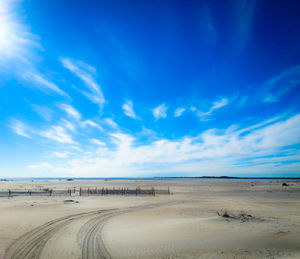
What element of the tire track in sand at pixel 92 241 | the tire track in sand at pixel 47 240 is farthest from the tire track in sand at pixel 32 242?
the tire track in sand at pixel 92 241

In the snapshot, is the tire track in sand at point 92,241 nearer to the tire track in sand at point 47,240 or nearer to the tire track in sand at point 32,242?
the tire track in sand at point 47,240

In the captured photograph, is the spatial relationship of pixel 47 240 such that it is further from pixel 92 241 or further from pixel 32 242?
pixel 92 241

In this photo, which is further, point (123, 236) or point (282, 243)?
point (123, 236)

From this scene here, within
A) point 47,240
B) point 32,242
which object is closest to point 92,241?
point 47,240

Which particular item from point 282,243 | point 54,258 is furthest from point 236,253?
point 54,258

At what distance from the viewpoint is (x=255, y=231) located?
11297 mm

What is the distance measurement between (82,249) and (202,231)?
6.91 metres

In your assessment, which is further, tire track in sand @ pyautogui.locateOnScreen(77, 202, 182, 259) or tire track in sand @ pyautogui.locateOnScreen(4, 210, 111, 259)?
tire track in sand @ pyautogui.locateOnScreen(4, 210, 111, 259)

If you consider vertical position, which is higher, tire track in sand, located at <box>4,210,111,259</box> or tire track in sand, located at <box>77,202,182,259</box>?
tire track in sand, located at <box>4,210,111,259</box>

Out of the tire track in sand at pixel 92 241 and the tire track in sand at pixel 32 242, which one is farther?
the tire track in sand at pixel 32 242

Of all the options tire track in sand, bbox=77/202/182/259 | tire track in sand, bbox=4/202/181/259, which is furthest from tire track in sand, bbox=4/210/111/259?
tire track in sand, bbox=77/202/182/259

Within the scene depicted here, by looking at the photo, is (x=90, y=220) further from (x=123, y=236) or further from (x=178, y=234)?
(x=178, y=234)

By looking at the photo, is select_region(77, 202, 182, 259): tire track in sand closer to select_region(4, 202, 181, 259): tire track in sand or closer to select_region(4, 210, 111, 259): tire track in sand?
select_region(4, 202, 181, 259): tire track in sand

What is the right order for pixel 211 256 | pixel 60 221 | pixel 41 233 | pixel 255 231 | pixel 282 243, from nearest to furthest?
pixel 211 256
pixel 282 243
pixel 255 231
pixel 41 233
pixel 60 221
